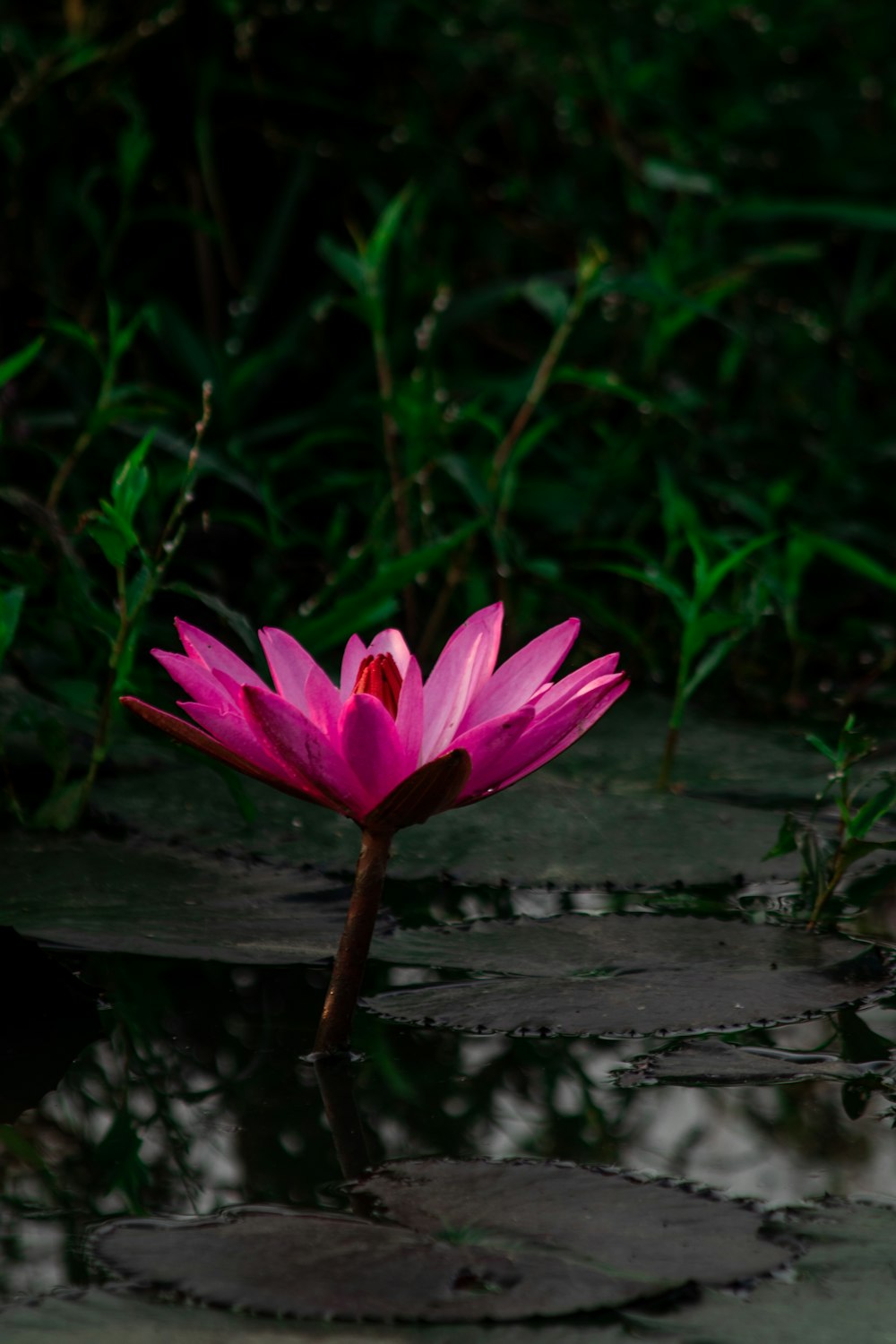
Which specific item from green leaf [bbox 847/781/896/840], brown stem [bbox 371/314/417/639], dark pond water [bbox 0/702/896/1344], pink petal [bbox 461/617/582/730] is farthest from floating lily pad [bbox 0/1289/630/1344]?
brown stem [bbox 371/314/417/639]

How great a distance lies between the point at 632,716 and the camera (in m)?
2.10

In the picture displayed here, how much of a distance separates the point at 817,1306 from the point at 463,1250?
0.18m

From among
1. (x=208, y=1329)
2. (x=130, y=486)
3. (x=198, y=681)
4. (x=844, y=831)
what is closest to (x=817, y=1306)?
(x=208, y=1329)

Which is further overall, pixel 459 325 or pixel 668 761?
pixel 459 325

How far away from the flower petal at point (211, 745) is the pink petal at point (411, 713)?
0.07 m

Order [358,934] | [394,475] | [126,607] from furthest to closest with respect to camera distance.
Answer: [394,475], [126,607], [358,934]

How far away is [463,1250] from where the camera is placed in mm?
779

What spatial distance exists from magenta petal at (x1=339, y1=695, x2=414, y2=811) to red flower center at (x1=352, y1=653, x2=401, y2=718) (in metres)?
0.07

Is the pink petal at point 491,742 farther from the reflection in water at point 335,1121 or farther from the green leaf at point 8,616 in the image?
the green leaf at point 8,616

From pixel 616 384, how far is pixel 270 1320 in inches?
65.0

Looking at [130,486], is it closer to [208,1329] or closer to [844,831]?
[844,831]

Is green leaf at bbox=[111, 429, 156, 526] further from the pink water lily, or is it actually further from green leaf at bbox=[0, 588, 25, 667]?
the pink water lily

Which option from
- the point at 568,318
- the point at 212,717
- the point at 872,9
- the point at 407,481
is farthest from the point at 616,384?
the point at 872,9

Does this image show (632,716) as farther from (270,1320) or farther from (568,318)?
(270,1320)
